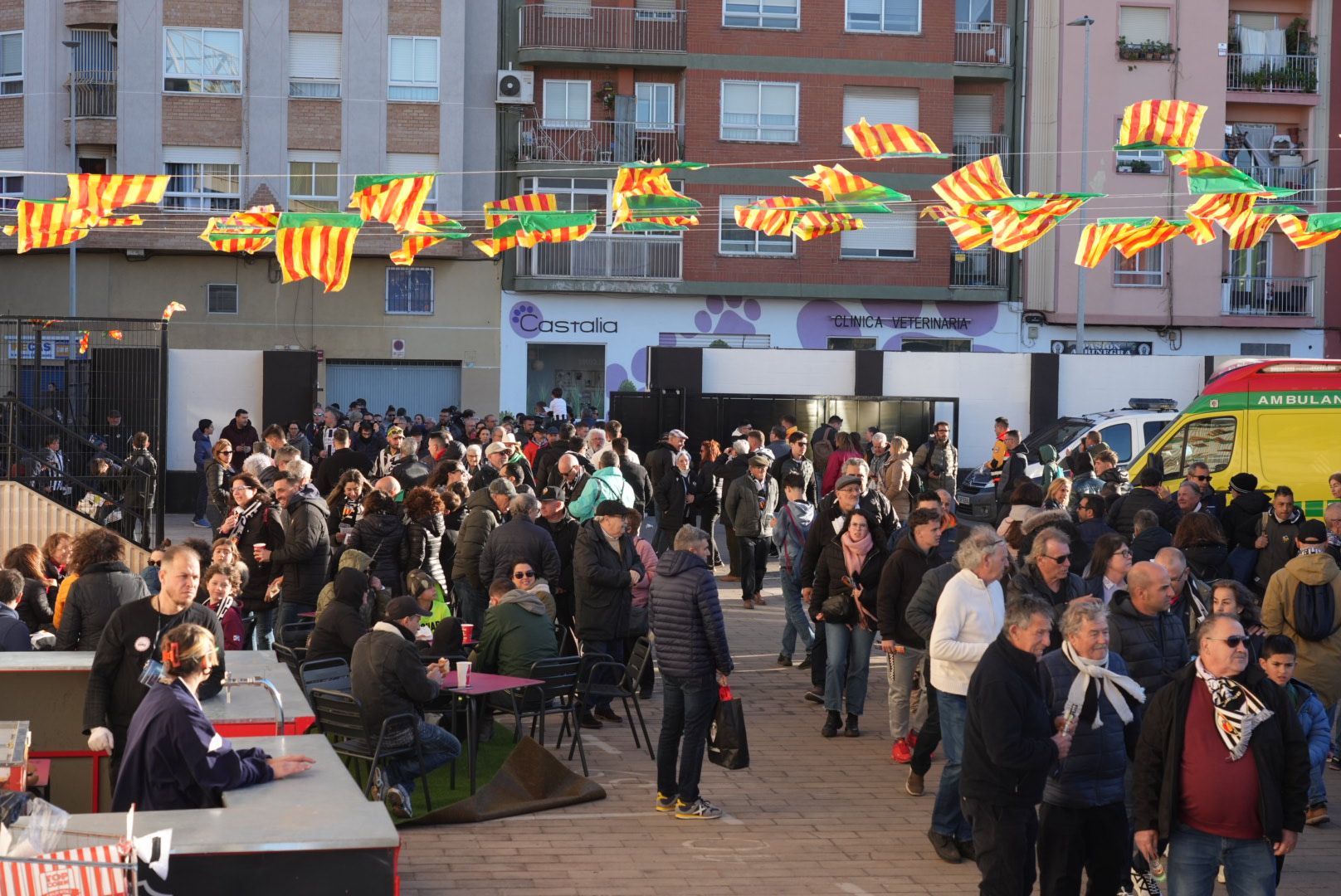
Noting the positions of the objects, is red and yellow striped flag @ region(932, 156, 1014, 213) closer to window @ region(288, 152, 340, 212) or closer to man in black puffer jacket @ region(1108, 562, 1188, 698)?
man in black puffer jacket @ region(1108, 562, 1188, 698)

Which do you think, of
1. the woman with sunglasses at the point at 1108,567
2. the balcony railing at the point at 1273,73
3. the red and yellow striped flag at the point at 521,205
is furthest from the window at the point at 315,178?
the woman with sunglasses at the point at 1108,567

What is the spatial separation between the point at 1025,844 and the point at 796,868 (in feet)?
6.44

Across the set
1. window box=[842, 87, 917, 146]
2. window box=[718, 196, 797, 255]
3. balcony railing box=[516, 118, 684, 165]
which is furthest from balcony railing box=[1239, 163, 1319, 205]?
balcony railing box=[516, 118, 684, 165]

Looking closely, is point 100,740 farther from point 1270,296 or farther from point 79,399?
point 1270,296

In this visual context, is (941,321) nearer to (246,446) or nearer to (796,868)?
(246,446)

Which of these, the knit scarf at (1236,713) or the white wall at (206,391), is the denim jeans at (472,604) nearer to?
the knit scarf at (1236,713)

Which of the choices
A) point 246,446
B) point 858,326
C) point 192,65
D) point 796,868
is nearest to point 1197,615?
point 796,868

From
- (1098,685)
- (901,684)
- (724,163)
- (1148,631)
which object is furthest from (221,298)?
(1098,685)

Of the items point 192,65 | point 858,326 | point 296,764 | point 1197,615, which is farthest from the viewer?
point 858,326

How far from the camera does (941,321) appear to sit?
3919cm

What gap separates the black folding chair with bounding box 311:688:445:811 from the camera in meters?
9.13

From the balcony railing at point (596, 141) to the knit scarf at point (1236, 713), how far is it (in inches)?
1279

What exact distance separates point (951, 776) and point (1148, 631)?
1339 mm

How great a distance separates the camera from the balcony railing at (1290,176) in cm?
3972
